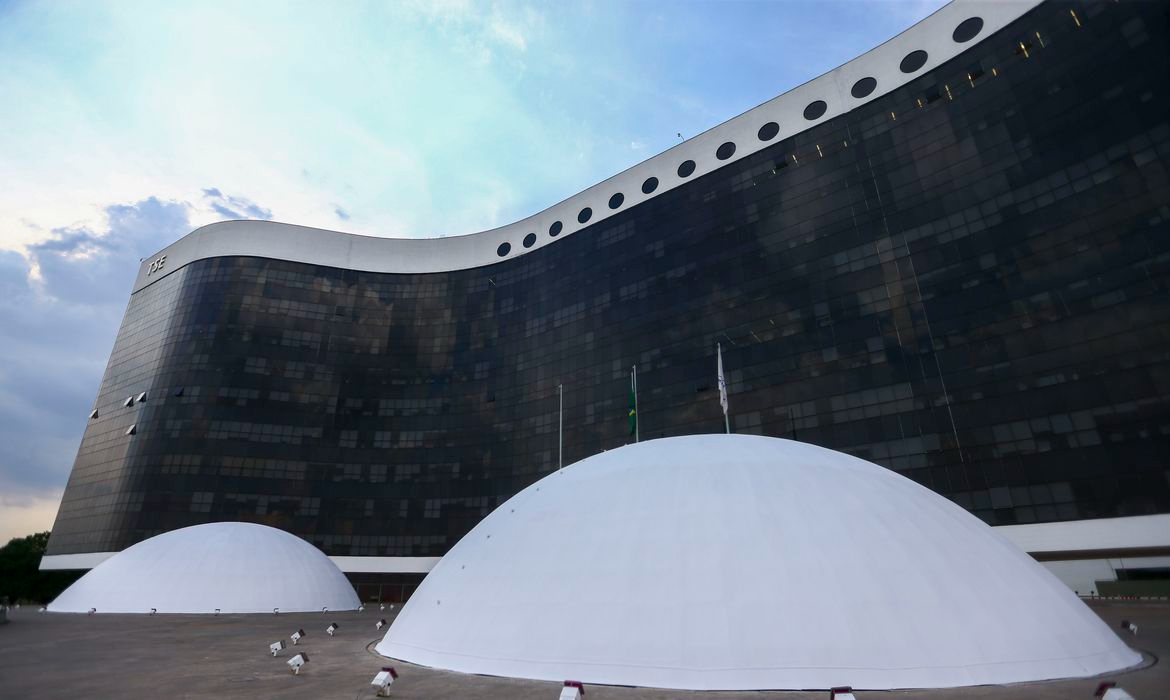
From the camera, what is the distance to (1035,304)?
146 feet

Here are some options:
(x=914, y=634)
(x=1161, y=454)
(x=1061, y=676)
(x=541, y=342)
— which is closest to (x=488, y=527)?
(x=914, y=634)

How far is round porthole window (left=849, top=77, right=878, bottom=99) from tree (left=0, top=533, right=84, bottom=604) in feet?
386

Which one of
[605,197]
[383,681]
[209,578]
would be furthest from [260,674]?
[605,197]

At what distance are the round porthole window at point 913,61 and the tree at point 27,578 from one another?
122m

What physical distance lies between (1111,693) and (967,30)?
64636 mm

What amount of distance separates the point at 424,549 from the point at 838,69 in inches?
3120

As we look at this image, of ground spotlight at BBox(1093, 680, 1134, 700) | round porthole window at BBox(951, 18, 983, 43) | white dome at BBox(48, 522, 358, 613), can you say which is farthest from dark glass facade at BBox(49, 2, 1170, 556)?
ground spotlight at BBox(1093, 680, 1134, 700)

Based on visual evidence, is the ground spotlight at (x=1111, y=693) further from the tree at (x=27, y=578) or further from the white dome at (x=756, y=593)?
the tree at (x=27, y=578)

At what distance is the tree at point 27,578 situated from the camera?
262ft

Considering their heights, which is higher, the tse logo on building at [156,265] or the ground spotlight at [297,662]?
the tse logo on building at [156,265]

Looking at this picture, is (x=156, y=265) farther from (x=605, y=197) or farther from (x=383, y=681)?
(x=383, y=681)

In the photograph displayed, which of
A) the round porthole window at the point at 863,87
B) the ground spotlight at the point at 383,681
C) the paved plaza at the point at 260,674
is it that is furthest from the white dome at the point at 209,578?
the round porthole window at the point at 863,87

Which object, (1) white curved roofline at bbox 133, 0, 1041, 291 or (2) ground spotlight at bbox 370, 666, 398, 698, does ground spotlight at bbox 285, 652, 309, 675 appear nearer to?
(2) ground spotlight at bbox 370, 666, 398, 698

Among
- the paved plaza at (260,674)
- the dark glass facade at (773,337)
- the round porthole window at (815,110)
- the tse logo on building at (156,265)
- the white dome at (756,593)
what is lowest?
the paved plaza at (260,674)
